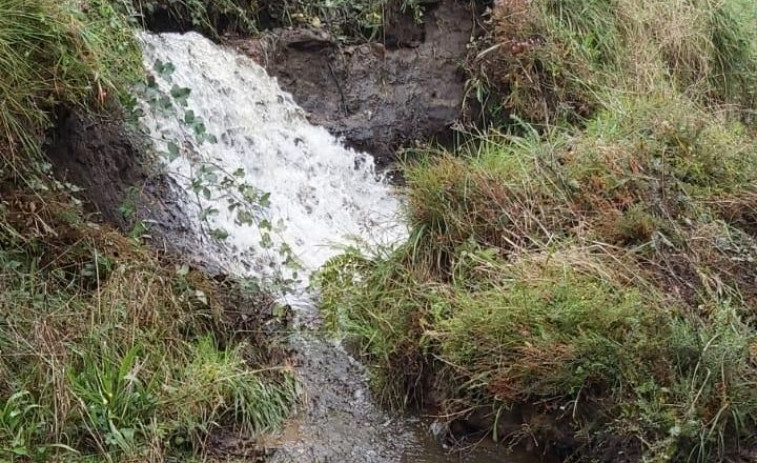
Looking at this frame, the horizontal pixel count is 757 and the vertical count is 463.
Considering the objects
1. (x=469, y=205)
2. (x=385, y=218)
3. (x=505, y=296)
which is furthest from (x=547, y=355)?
(x=385, y=218)

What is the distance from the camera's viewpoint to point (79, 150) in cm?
463

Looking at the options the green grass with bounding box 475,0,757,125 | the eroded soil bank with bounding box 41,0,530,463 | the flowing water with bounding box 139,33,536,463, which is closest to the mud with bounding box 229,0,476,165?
the eroded soil bank with bounding box 41,0,530,463

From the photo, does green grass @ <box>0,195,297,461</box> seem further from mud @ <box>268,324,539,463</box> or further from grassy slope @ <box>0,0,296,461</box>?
mud @ <box>268,324,539,463</box>

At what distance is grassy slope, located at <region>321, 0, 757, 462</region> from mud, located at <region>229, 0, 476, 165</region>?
664 millimetres

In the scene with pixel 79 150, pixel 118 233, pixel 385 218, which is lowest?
pixel 385 218

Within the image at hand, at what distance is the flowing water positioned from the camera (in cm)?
412

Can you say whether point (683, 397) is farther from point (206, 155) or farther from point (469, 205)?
point (206, 155)

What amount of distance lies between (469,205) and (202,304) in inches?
64.9

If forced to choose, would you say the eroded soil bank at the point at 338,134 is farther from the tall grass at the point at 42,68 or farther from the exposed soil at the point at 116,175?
the tall grass at the point at 42,68

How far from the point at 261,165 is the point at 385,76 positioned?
1683 mm

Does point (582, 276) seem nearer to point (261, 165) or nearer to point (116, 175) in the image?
point (116, 175)

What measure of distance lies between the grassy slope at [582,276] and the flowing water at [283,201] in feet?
0.70

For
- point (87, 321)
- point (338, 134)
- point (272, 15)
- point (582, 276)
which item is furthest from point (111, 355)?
point (272, 15)

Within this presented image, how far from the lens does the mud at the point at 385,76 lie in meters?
7.00
